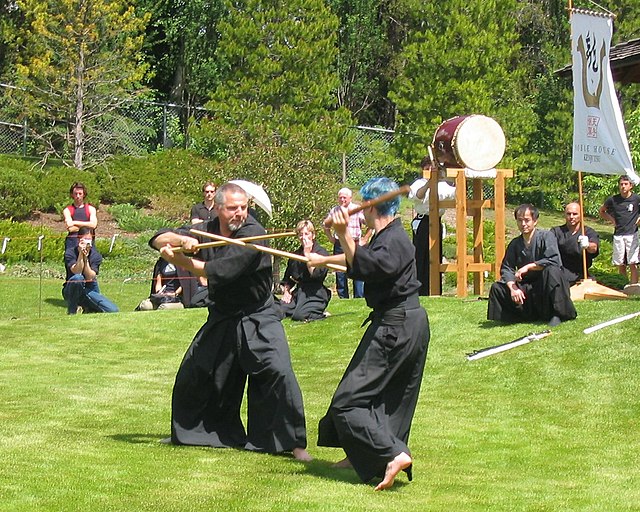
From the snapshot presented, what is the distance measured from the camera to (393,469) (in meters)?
7.22

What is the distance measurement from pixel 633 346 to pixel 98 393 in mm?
5540

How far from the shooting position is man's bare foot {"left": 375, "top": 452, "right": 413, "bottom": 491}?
723 cm

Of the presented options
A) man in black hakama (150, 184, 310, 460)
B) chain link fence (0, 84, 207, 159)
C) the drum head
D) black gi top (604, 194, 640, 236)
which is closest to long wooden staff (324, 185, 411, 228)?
man in black hakama (150, 184, 310, 460)

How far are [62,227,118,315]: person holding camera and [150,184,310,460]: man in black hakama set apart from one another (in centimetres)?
927

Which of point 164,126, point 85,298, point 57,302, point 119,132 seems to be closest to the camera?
point 85,298

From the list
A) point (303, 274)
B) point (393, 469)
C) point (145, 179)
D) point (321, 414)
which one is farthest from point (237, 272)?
point (145, 179)

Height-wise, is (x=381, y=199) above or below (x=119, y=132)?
below

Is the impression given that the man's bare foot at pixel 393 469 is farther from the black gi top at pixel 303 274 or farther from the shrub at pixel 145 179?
the shrub at pixel 145 179

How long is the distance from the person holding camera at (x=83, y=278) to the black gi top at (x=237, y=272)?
9.18 metres

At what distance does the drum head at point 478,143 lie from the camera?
15820 millimetres

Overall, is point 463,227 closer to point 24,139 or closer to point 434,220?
point 434,220

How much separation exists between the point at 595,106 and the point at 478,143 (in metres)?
1.72

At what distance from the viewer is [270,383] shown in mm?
8438

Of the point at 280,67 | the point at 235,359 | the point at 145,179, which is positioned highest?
the point at 280,67
